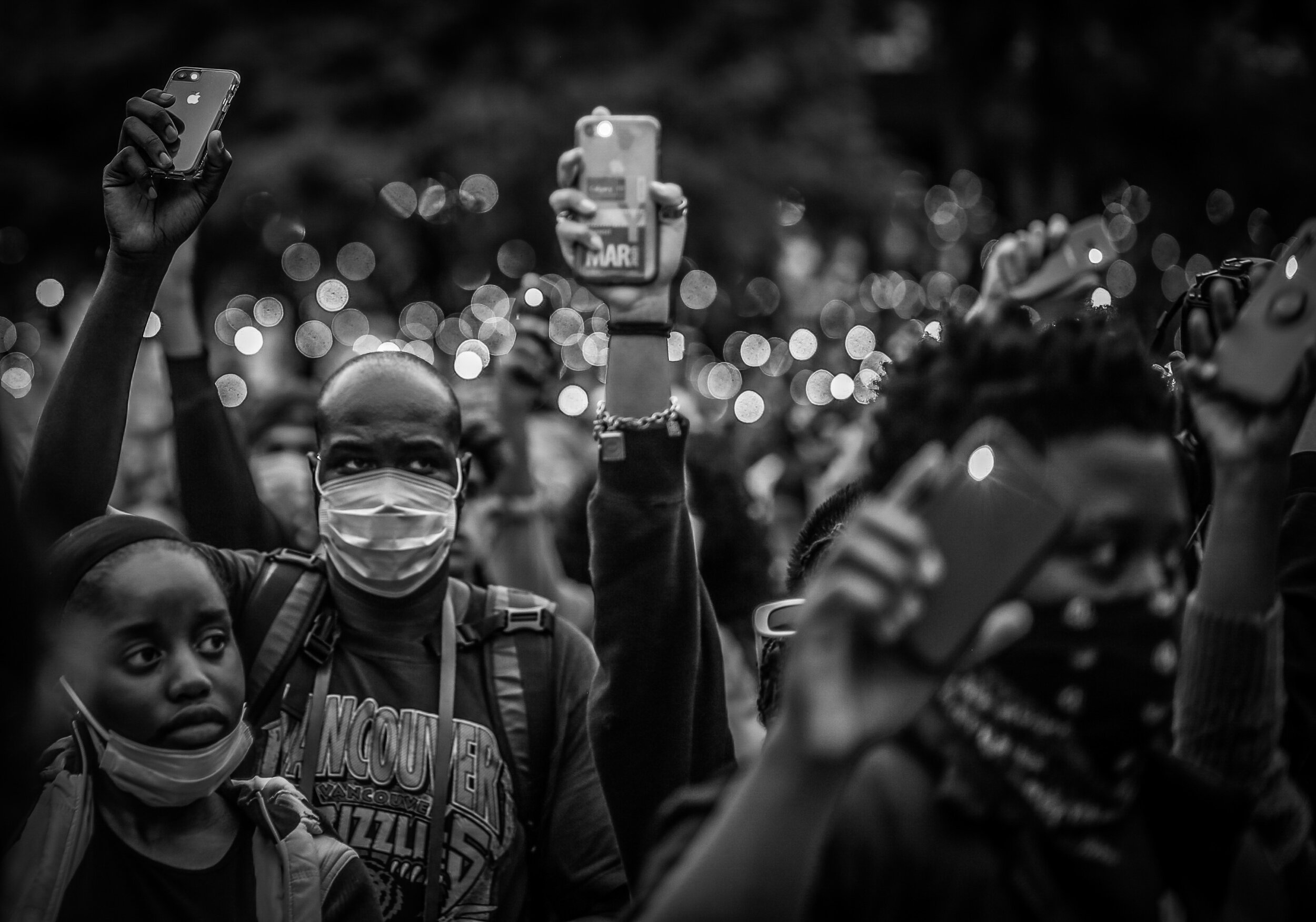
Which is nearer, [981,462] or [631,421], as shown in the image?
[981,462]

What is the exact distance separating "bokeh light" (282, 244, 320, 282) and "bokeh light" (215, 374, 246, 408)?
9.98ft

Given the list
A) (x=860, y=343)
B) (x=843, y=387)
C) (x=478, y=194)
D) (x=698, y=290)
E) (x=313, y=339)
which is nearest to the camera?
(x=843, y=387)

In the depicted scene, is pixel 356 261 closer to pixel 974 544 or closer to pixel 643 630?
pixel 643 630

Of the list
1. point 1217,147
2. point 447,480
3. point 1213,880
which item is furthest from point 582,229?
point 1217,147

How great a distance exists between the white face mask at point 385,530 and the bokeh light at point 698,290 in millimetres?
12935

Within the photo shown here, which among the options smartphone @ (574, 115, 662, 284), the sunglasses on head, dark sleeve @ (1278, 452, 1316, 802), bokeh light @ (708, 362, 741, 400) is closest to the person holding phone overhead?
dark sleeve @ (1278, 452, 1316, 802)

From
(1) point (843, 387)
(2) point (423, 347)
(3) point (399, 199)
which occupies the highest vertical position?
(3) point (399, 199)

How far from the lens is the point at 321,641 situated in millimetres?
3008

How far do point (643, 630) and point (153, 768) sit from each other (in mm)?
869

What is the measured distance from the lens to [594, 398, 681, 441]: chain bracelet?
8.12 feet

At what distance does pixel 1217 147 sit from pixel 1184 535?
18742 mm

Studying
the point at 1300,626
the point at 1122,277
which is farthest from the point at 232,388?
the point at 1300,626

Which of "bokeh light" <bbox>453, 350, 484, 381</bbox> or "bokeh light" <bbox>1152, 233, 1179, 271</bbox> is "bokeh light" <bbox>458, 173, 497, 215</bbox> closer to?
"bokeh light" <bbox>453, 350, 484, 381</bbox>

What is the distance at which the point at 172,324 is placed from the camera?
3.23m
